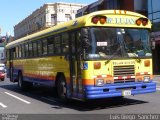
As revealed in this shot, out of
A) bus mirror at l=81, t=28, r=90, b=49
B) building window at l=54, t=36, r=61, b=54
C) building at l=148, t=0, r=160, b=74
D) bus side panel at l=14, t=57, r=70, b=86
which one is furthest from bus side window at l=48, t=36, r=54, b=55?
building at l=148, t=0, r=160, b=74

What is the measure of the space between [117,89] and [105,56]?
1117mm

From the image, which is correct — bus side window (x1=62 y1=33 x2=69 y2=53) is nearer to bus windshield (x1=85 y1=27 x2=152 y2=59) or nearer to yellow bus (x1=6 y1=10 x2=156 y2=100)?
yellow bus (x1=6 y1=10 x2=156 y2=100)

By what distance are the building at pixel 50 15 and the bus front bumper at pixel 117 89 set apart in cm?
6885

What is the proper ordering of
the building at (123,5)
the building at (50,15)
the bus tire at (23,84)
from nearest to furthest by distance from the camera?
the bus tire at (23,84), the building at (123,5), the building at (50,15)

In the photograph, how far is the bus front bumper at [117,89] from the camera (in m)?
12.0

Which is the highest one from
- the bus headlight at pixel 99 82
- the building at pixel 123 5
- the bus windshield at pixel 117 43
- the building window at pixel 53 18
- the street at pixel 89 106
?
the building window at pixel 53 18

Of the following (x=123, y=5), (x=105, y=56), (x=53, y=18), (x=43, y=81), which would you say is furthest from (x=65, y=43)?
(x=53, y=18)

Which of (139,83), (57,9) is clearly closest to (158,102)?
(139,83)

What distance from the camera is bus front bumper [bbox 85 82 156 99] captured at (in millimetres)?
12016

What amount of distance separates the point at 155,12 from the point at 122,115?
101ft

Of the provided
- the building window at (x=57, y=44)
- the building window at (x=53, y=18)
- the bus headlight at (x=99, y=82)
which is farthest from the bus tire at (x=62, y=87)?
the building window at (x=53, y=18)

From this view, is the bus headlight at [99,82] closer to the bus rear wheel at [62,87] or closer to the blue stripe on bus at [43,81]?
the bus rear wheel at [62,87]

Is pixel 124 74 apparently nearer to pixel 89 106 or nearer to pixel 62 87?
pixel 89 106

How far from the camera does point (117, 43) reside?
41.2 ft
